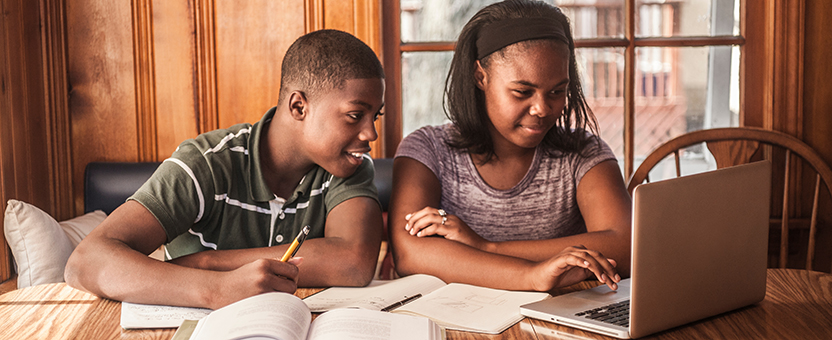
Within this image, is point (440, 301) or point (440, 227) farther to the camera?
point (440, 227)

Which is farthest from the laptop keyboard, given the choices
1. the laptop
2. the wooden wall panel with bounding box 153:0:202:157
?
the wooden wall panel with bounding box 153:0:202:157

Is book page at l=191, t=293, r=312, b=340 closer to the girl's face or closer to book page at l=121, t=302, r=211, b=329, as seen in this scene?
book page at l=121, t=302, r=211, b=329

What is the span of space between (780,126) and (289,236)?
1680 millimetres

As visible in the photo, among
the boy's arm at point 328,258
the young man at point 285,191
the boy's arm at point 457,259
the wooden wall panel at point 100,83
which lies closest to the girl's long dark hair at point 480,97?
the boy's arm at point 457,259

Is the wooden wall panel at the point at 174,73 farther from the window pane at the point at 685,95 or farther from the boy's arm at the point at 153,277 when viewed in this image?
the window pane at the point at 685,95

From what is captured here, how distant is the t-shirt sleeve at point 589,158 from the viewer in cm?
138

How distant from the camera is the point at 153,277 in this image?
91 centimetres

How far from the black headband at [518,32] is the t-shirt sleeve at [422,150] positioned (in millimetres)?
245

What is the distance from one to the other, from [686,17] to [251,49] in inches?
59.8

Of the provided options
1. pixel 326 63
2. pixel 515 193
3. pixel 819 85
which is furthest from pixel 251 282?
pixel 819 85

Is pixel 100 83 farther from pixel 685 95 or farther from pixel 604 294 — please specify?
pixel 685 95

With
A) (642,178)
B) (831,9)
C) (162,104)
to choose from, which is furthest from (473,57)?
(831,9)

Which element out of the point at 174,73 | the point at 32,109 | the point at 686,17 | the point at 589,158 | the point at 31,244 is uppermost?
the point at 686,17

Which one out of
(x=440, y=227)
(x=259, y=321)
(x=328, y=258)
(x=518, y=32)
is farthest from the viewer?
(x=518, y=32)
